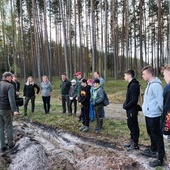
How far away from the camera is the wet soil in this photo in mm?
5023

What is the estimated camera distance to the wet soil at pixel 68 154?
16.5 ft

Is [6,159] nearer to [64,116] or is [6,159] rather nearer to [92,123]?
[92,123]

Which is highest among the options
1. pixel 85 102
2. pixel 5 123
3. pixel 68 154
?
pixel 85 102

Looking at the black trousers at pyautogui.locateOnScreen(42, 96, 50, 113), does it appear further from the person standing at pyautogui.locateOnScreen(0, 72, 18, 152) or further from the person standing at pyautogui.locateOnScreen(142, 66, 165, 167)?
the person standing at pyautogui.locateOnScreen(142, 66, 165, 167)

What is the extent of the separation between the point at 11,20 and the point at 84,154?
2974cm

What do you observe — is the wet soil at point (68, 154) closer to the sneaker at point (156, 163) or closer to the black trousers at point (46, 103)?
the sneaker at point (156, 163)

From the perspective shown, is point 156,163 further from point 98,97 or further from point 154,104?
point 98,97

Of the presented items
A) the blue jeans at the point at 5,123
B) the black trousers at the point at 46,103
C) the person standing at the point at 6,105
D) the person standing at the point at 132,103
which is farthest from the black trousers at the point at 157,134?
the black trousers at the point at 46,103

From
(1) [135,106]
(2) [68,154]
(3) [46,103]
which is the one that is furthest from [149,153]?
(3) [46,103]

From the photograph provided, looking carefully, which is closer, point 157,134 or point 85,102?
point 157,134

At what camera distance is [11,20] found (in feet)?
104

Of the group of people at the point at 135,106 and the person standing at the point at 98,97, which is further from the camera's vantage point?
the person standing at the point at 98,97

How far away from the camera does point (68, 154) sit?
5.83m

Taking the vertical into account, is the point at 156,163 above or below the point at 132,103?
below
